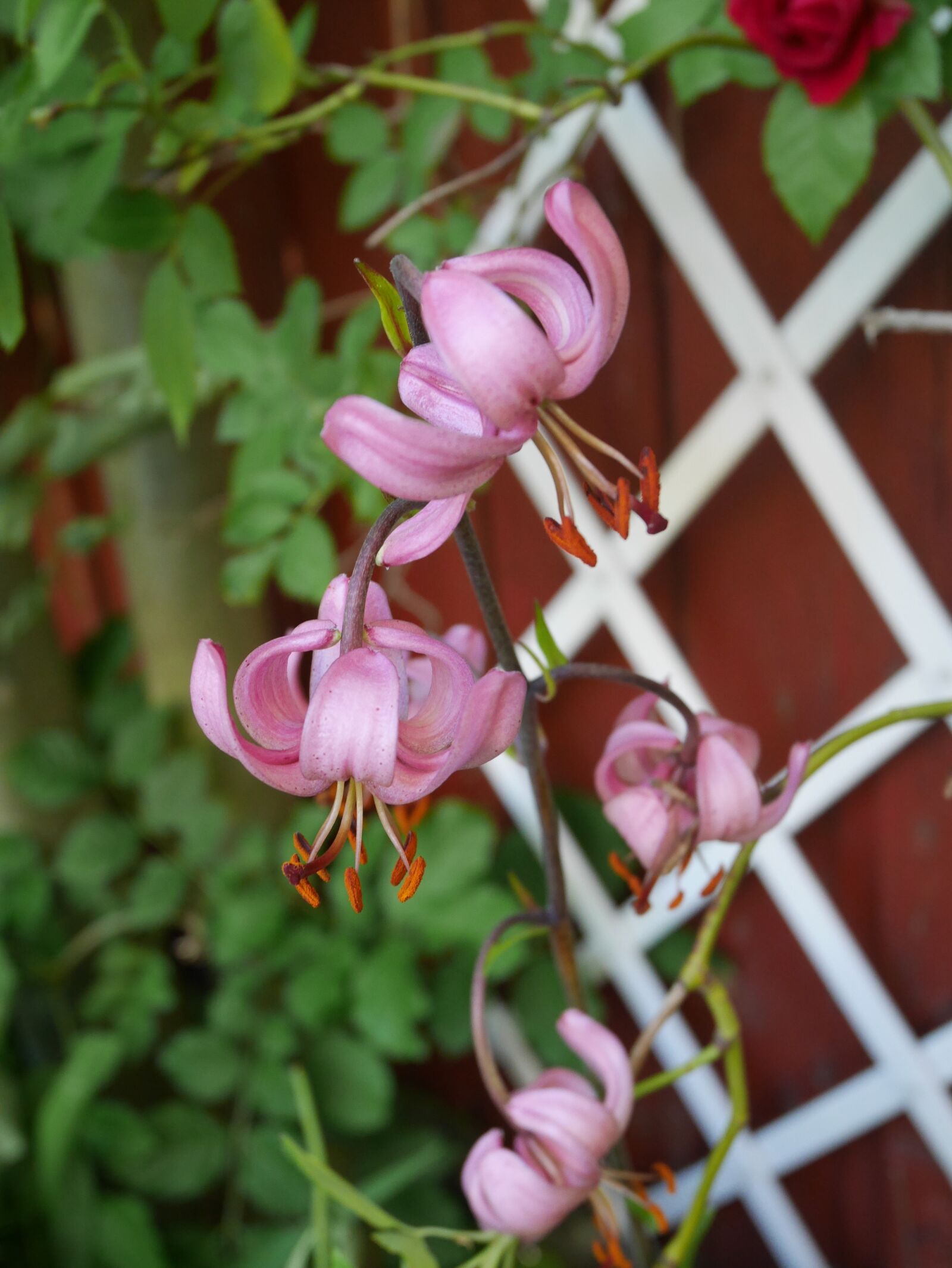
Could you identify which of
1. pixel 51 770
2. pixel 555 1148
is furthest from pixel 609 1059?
pixel 51 770

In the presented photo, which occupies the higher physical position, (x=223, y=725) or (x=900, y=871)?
(x=223, y=725)

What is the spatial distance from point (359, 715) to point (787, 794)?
0.60 feet

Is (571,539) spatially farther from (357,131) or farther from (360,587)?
(357,131)

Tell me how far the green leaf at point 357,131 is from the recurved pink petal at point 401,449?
1.70 ft

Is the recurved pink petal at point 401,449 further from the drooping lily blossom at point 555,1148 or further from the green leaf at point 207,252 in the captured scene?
the green leaf at point 207,252

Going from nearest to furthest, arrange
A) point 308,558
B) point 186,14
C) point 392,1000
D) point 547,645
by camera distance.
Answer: point 547,645
point 186,14
point 308,558
point 392,1000

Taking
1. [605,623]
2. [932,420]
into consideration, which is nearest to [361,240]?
[605,623]

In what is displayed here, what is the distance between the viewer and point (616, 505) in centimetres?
26

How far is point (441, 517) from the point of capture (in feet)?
0.82

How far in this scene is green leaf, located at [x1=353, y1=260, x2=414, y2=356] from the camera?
0.24m

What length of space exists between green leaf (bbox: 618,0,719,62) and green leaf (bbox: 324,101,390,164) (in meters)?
0.20

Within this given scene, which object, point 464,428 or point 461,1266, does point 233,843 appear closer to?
point 461,1266

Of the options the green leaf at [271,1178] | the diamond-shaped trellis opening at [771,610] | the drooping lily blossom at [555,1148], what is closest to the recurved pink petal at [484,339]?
the drooping lily blossom at [555,1148]

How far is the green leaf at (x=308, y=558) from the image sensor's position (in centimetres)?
59
